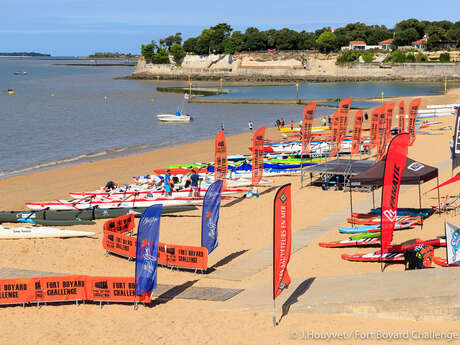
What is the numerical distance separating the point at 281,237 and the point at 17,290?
655 centimetres

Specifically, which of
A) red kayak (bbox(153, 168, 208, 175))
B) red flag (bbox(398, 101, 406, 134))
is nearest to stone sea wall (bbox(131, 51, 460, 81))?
red flag (bbox(398, 101, 406, 134))

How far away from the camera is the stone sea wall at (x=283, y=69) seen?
5271 inches

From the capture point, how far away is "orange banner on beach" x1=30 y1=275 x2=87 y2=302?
14078mm

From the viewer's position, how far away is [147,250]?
13.6 meters

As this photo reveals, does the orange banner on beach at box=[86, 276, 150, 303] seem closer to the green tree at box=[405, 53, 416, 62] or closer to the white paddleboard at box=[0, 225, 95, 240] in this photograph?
the white paddleboard at box=[0, 225, 95, 240]

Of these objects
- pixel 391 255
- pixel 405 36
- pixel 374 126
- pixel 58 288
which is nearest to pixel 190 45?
pixel 405 36

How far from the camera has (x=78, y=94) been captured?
108688 mm

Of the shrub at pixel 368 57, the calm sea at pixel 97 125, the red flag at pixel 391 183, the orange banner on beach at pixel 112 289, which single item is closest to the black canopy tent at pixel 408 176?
the red flag at pixel 391 183

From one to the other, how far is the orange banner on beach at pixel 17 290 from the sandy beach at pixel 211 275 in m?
0.25

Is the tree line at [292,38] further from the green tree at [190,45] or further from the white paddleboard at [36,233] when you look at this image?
the white paddleboard at [36,233]

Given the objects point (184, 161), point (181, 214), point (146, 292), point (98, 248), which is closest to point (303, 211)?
point (181, 214)

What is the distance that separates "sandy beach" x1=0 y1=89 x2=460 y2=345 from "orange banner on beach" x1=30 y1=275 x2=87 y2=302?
262mm

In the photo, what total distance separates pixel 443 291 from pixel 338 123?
2004cm

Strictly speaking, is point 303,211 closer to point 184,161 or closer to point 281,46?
point 184,161
